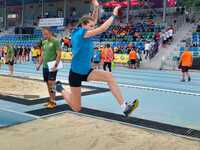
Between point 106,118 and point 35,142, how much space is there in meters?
2.29

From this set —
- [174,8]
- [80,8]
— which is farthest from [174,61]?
[80,8]

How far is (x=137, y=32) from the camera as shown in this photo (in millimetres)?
31844

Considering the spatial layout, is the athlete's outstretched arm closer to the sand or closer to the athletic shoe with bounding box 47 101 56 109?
the sand

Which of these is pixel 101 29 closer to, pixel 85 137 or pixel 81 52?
pixel 81 52

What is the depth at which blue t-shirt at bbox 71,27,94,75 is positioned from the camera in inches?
233

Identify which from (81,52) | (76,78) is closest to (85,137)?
(76,78)

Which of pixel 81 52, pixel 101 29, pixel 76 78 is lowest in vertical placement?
pixel 76 78

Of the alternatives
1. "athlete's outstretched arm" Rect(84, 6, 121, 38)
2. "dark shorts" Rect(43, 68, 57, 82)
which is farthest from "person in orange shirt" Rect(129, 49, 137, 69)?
"athlete's outstretched arm" Rect(84, 6, 121, 38)

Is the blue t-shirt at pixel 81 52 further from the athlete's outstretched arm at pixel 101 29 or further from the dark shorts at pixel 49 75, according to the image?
the dark shorts at pixel 49 75

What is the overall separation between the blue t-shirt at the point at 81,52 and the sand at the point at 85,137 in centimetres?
129

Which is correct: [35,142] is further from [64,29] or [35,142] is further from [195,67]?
[64,29]

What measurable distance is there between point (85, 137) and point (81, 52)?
168 centimetres

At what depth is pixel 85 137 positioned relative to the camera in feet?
22.6

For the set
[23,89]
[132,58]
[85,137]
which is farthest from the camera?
[132,58]
